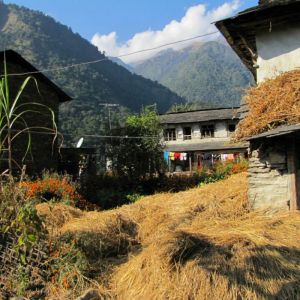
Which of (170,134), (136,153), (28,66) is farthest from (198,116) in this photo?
(28,66)

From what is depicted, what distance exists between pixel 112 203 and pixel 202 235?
363 inches

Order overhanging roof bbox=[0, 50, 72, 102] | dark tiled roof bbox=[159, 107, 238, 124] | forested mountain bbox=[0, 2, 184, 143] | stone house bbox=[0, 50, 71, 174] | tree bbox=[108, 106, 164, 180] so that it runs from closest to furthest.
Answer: overhanging roof bbox=[0, 50, 72, 102]
stone house bbox=[0, 50, 71, 174]
tree bbox=[108, 106, 164, 180]
dark tiled roof bbox=[159, 107, 238, 124]
forested mountain bbox=[0, 2, 184, 143]

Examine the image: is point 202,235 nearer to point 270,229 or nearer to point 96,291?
point 270,229

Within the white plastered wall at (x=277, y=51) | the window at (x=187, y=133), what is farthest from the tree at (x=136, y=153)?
the window at (x=187, y=133)

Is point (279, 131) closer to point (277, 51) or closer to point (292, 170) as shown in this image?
point (292, 170)

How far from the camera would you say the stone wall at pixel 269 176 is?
795 cm

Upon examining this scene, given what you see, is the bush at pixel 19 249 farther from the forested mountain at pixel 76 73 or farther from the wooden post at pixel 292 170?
the forested mountain at pixel 76 73

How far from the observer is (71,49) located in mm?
112375

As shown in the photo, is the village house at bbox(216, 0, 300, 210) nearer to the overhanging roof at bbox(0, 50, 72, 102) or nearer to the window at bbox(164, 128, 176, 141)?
the overhanging roof at bbox(0, 50, 72, 102)

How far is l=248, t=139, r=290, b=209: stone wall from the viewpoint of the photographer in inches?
313

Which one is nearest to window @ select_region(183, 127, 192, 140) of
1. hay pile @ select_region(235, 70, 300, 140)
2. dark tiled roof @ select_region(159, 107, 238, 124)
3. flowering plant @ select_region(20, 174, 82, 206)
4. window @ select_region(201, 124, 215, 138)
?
dark tiled roof @ select_region(159, 107, 238, 124)

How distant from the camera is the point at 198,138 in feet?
138

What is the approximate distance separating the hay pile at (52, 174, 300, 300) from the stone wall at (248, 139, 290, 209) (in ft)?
1.58

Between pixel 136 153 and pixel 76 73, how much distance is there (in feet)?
213
